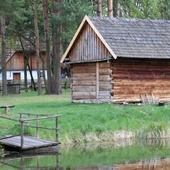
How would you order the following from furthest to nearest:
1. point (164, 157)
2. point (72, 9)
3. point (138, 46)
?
1. point (72, 9)
2. point (138, 46)
3. point (164, 157)

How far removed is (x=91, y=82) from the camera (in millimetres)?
32562

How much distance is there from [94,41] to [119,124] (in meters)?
8.20

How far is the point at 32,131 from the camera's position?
23062mm

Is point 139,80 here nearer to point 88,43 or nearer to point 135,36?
point 135,36

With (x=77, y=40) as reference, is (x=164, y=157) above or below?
below

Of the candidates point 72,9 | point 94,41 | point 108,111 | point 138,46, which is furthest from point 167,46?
point 72,9

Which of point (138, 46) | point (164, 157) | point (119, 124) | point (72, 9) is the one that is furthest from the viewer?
point (72, 9)

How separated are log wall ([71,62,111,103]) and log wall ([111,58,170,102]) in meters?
0.51

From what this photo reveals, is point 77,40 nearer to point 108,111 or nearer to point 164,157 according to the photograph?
point 108,111

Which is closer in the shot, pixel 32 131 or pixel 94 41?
pixel 32 131

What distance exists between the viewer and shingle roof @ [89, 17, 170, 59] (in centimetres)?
3092

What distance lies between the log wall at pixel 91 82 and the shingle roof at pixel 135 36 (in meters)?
1.54

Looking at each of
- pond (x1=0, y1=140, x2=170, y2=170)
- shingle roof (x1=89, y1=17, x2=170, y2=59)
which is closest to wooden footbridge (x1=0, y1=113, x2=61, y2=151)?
pond (x1=0, y1=140, x2=170, y2=170)

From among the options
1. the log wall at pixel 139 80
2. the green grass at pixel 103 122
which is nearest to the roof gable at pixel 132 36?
the log wall at pixel 139 80
